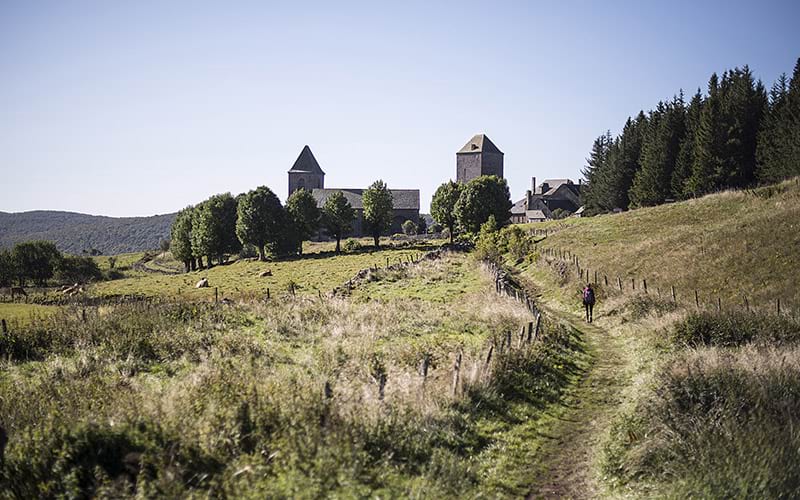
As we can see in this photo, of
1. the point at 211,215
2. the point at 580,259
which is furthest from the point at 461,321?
the point at 211,215

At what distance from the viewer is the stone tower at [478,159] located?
113m

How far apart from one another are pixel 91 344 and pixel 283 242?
190 ft

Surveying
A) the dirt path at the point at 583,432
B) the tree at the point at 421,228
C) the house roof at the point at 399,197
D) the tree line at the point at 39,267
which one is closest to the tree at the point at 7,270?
the tree line at the point at 39,267

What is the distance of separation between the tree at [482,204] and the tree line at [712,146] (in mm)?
17404

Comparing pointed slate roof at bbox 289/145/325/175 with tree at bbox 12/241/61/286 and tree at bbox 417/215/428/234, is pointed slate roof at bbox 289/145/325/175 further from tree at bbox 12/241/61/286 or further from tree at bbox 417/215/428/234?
tree at bbox 12/241/61/286

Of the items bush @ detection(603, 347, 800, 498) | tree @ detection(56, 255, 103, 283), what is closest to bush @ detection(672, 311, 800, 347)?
bush @ detection(603, 347, 800, 498)

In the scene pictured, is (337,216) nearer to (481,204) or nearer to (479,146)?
(481,204)

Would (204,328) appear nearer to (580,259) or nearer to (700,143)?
(580,259)

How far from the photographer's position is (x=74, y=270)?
7950cm

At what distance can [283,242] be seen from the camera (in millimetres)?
72312

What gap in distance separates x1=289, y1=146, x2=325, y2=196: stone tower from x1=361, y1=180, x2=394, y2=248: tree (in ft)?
163

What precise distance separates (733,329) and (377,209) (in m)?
63.7

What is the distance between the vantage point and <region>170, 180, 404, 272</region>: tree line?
71.0 meters

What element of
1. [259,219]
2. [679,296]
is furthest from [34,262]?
[679,296]
